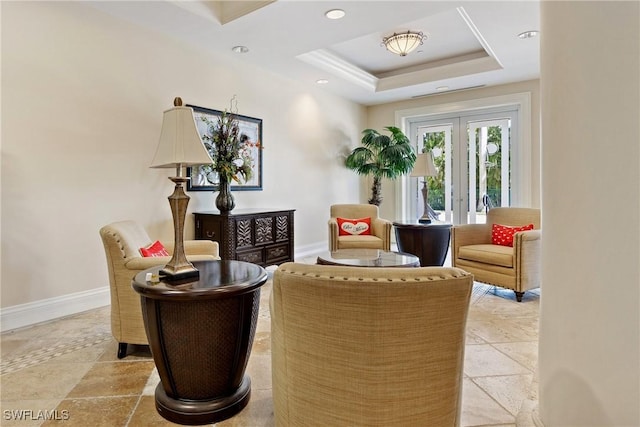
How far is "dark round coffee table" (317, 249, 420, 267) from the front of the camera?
9.95 feet

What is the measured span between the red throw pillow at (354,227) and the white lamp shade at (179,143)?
3179 millimetres

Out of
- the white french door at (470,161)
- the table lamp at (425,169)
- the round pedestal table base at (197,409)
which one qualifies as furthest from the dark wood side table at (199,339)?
the white french door at (470,161)

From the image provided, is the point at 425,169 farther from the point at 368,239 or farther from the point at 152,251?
the point at 152,251

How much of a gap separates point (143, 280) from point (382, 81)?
5.30 m

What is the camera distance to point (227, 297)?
170 centimetres

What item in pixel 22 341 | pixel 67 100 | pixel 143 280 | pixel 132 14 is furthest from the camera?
pixel 132 14

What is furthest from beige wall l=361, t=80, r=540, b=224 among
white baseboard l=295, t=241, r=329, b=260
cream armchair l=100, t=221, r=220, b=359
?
cream armchair l=100, t=221, r=220, b=359

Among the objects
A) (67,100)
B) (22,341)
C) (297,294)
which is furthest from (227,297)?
(67,100)

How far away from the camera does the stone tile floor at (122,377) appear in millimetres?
1790

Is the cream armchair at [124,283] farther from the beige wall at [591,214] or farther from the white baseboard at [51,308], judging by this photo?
the beige wall at [591,214]

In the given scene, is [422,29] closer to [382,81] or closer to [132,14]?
[382,81]

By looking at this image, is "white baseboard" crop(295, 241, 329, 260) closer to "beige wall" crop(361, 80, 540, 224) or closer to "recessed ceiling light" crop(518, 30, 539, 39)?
"beige wall" crop(361, 80, 540, 224)

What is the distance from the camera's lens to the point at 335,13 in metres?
3.48

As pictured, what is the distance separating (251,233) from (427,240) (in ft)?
7.16
